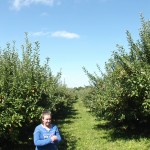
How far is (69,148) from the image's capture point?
540 inches

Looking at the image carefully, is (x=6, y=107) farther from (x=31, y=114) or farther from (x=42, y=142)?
(x=42, y=142)

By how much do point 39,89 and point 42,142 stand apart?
273 inches

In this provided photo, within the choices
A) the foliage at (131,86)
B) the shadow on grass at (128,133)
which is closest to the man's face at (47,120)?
the foliage at (131,86)

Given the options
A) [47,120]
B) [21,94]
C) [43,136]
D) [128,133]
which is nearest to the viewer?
[47,120]

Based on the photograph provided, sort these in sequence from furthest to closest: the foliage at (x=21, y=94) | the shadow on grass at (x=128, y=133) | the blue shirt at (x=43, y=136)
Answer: the shadow on grass at (x=128, y=133)
the foliage at (x=21, y=94)
the blue shirt at (x=43, y=136)

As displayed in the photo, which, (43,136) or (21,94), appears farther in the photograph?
(21,94)

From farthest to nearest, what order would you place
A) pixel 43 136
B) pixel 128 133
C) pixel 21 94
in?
pixel 128 133 < pixel 21 94 < pixel 43 136

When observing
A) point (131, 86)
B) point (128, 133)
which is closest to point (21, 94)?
point (131, 86)

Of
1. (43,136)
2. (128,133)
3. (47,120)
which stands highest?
(47,120)

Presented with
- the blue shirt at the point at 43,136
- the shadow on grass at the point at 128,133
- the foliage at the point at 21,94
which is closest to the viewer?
the blue shirt at the point at 43,136

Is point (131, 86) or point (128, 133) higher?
point (131, 86)

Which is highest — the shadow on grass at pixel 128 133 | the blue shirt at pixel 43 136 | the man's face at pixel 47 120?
the man's face at pixel 47 120

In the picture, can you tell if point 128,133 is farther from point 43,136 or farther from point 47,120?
point 47,120

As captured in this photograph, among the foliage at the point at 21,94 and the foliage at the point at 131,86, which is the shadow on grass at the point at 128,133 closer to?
the foliage at the point at 131,86
